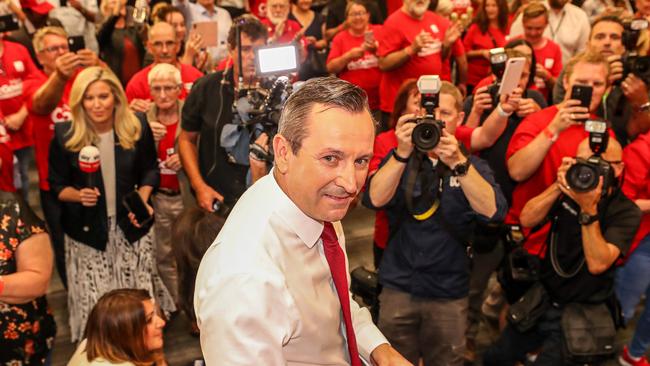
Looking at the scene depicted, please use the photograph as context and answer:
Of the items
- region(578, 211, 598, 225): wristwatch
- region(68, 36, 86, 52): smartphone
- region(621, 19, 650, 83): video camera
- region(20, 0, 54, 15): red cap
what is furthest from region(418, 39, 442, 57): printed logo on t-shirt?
region(20, 0, 54, 15): red cap

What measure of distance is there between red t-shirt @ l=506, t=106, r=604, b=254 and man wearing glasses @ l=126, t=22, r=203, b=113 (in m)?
2.02

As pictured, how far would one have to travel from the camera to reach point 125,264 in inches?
157

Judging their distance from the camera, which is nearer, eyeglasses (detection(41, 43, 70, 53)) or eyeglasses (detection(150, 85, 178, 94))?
eyeglasses (detection(150, 85, 178, 94))

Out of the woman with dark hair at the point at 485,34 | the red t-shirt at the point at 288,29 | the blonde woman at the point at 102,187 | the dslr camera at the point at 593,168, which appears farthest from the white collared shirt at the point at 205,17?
the dslr camera at the point at 593,168

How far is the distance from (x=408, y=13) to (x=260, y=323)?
4.17 metres

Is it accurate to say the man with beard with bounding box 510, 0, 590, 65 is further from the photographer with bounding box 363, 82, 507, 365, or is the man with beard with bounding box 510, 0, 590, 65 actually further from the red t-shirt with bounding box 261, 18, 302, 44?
the photographer with bounding box 363, 82, 507, 365

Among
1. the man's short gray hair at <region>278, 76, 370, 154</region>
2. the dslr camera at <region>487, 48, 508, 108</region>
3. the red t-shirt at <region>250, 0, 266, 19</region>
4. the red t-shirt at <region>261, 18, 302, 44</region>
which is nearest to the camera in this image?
the man's short gray hair at <region>278, 76, 370, 154</region>

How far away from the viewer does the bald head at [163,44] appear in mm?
4750

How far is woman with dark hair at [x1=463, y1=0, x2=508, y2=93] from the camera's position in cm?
599

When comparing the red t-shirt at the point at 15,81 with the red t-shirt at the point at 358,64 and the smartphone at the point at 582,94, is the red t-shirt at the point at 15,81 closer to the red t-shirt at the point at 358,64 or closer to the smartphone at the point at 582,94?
the red t-shirt at the point at 358,64

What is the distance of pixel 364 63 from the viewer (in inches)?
222

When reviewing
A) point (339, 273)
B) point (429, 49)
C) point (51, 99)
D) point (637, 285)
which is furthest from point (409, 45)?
point (339, 273)

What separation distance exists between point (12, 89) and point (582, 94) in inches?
128

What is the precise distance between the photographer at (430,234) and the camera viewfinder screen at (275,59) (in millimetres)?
614
